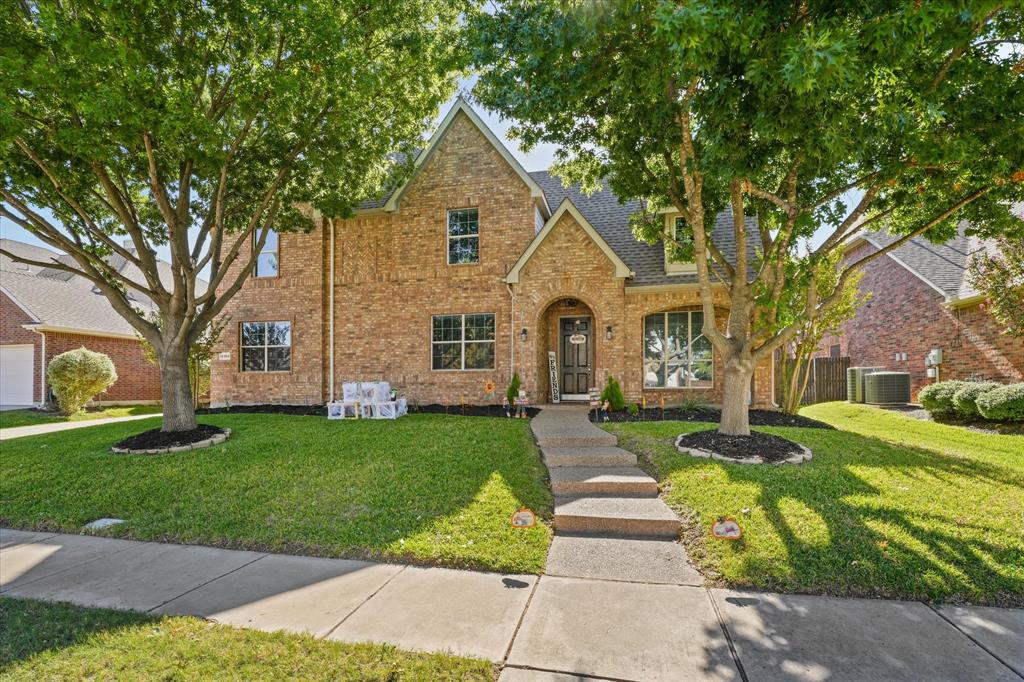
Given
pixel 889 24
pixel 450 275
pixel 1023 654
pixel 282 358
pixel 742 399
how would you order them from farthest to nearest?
1. pixel 282 358
2. pixel 450 275
3. pixel 742 399
4. pixel 889 24
5. pixel 1023 654

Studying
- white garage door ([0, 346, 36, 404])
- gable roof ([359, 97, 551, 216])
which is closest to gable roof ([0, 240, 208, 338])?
white garage door ([0, 346, 36, 404])

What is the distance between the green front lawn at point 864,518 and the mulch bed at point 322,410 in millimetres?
5125

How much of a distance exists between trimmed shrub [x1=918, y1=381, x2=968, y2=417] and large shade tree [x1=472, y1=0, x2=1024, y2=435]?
5481 millimetres

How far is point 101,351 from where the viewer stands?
64.7 feet

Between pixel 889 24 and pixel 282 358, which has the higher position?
pixel 889 24

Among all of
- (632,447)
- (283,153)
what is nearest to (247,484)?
(632,447)

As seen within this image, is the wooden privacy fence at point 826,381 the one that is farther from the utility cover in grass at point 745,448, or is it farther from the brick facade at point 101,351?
the brick facade at point 101,351

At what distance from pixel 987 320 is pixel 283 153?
18.4m

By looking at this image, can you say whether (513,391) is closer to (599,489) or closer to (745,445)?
(745,445)

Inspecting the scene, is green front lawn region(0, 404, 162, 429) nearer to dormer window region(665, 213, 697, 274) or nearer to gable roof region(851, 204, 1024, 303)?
dormer window region(665, 213, 697, 274)

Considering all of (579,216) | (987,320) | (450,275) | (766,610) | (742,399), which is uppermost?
(579,216)

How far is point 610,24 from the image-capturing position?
6414 mm

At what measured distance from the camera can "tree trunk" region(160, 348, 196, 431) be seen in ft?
31.9

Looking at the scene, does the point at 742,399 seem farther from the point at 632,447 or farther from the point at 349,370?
the point at 349,370
